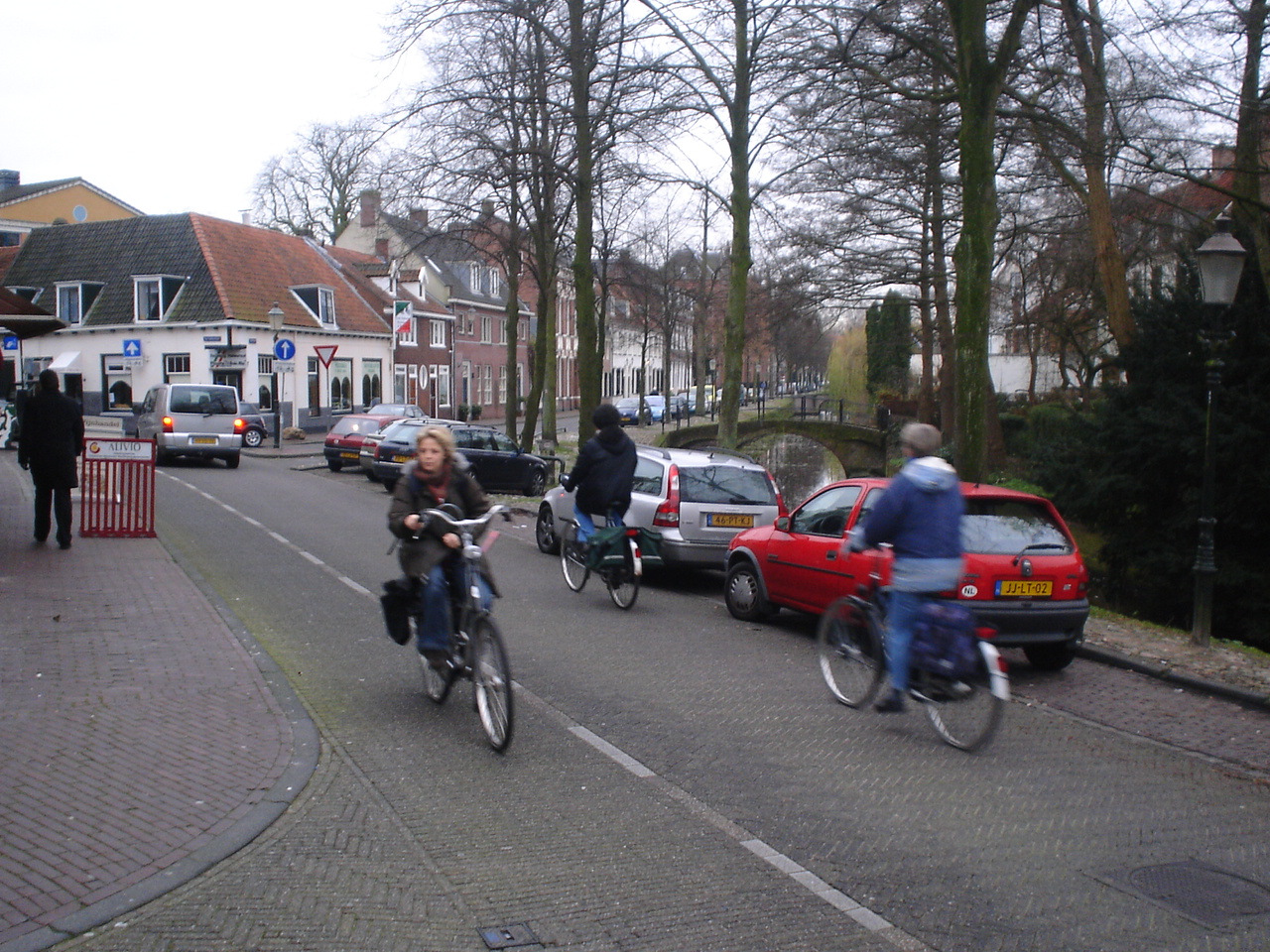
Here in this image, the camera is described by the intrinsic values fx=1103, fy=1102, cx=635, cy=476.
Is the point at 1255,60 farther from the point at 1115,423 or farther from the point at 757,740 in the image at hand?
the point at 757,740

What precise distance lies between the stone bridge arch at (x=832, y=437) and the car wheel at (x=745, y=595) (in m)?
A: 25.6

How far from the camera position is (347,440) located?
27969 millimetres

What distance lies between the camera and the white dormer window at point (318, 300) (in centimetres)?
4606

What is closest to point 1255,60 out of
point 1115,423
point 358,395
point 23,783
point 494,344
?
point 1115,423

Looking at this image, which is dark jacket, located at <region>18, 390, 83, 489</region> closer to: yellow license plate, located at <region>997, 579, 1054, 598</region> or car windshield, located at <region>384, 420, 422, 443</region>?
yellow license plate, located at <region>997, 579, 1054, 598</region>

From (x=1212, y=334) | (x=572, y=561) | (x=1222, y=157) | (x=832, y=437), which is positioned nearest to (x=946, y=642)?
(x=572, y=561)

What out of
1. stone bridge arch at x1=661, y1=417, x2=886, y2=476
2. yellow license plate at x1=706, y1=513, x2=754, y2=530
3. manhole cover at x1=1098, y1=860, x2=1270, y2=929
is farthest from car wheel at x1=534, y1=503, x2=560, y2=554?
stone bridge arch at x1=661, y1=417, x2=886, y2=476

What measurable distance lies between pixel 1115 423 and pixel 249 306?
35.0 m

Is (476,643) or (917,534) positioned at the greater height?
(917,534)

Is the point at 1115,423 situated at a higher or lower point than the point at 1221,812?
higher

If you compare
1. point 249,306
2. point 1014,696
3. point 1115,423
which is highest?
point 249,306

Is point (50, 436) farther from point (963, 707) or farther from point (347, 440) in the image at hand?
point (347, 440)

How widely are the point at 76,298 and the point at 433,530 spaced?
1748 inches

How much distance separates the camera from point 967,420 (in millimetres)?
12875
